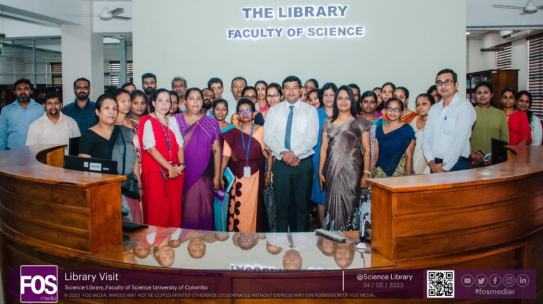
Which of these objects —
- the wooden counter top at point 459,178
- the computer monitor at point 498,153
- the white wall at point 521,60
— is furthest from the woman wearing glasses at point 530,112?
the white wall at point 521,60

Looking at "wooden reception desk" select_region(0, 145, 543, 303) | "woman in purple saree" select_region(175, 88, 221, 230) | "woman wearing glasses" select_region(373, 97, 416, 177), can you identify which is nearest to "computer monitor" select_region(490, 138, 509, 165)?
"wooden reception desk" select_region(0, 145, 543, 303)

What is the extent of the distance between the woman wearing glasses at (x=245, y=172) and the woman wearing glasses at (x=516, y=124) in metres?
3.17

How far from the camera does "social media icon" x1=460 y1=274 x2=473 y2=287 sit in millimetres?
1891

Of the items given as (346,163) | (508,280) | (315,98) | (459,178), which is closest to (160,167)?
(346,163)

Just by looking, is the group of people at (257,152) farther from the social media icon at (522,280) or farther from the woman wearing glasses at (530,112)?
the woman wearing glasses at (530,112)

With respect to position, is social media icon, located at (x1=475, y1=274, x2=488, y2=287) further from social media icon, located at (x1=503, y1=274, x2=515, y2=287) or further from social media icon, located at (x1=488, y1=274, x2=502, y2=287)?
social media icon, located at (x1=503, y1=274, x2=515, y2=287)

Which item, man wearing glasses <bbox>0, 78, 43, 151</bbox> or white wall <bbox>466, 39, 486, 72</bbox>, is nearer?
man wearing glasses <bbox>0, 78, 43, 151</bbox>

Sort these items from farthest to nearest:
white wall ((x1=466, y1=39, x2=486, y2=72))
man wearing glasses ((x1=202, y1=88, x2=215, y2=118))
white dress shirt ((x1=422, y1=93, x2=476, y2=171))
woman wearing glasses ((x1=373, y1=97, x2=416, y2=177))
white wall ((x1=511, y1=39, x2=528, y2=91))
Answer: white wall ((x1=466, y1=39, x2=486, y2=72))
white wall ((x1=511, y1=39, x2=528, y2=91))
man wearing glasses ((x1=202, y1=88, x2=215, y2=118))
woman wearing glasses ((x1=373, y1=97, x2=416, y2=177))
white dress shirt ((x1=422, y1=93, x2=476, y2=171))

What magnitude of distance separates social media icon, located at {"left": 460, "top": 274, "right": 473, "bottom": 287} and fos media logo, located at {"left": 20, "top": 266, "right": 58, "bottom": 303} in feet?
6.41

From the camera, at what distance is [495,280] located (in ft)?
6.54

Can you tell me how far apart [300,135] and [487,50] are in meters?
11.8

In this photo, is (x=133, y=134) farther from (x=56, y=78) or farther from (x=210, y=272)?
(x=56, y=78)

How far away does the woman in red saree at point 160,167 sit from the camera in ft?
10.5

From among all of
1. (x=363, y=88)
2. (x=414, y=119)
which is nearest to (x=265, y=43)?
(x=363, y=88)
